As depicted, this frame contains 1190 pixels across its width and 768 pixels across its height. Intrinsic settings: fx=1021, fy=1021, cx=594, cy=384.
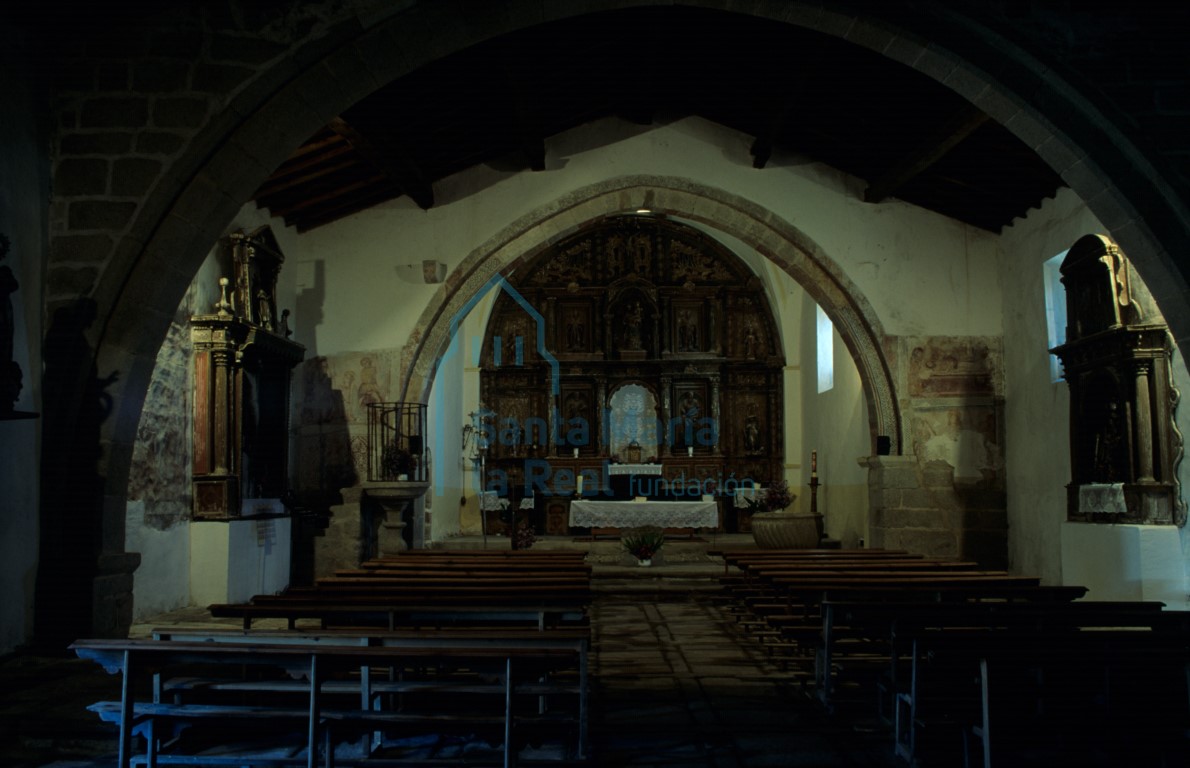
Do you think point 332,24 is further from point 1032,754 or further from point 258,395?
point 258,395

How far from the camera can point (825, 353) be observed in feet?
51.0

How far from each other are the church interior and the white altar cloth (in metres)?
0.05

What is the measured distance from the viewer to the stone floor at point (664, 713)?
4.05 meters

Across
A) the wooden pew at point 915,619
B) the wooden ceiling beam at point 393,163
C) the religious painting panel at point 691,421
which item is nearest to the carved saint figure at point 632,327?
the religious painting panel at point 691,421

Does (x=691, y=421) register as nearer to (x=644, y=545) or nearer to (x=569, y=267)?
(x=569, y=267)

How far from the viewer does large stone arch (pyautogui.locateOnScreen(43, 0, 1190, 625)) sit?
5430mm

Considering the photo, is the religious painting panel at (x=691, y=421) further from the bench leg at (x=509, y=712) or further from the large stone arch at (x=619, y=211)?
the bench leg at (x=509, y=712)

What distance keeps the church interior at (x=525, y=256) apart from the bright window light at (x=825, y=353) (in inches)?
3.9

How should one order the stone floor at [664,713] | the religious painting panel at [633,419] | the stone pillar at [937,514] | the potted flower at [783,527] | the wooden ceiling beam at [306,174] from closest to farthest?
1. the stone floor at [664,713]
2. the wooden ceiling beam at [306,174]
3. the stone pillar at [937,514]
4. the potted flower at [783,527]
5. the religious painting panel at [633,419]

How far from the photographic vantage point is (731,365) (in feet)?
57.1

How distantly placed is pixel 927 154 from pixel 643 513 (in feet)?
23.6

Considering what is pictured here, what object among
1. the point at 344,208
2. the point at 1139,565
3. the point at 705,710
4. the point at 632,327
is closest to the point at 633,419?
the point at 632,327

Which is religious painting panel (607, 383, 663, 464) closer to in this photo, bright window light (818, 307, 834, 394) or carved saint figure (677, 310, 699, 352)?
carved saint figure (677, 310, 699, 352)

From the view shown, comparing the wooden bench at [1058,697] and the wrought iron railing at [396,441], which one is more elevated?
the wrought iron railing at [396,441]
